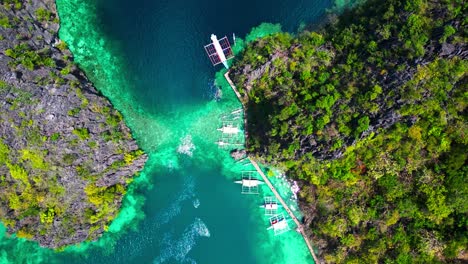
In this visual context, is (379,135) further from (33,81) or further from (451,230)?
(33,81)

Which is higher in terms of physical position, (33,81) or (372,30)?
(33,81)

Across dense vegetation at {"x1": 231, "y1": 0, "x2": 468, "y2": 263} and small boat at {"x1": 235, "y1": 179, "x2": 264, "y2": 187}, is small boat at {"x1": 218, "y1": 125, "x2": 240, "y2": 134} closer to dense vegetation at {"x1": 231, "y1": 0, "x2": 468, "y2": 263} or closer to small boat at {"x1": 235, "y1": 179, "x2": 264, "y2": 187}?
dense vegetation at {"x1": 231, "y1": 0, "x2": 468, "y2": 263}

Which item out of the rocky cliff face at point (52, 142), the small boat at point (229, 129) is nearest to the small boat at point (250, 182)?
the small boat at point (229, 129)

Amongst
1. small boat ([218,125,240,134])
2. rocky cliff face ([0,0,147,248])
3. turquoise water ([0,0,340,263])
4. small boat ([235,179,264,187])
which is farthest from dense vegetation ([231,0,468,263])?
rocky cliff face ([0,0,147,248])

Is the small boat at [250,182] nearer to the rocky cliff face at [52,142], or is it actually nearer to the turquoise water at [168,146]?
the turquoise water at [168,146]

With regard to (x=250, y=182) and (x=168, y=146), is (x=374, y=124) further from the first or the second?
(x=168, y=146)

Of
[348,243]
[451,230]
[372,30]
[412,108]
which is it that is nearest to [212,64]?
[372,30]
